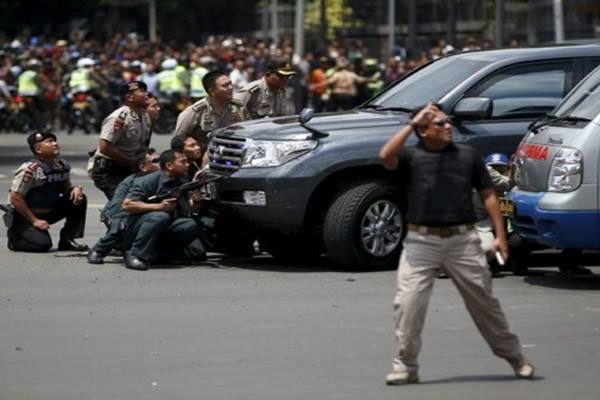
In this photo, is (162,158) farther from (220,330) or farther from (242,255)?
(220,330)

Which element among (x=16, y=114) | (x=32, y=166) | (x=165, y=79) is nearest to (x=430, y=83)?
(x=32, y=166)

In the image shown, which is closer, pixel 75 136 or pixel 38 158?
pixel 38 158

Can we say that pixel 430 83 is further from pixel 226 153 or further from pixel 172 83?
pixel 172 83

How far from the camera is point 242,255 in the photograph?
1509 centimetres

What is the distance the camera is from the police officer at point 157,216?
13.8 m

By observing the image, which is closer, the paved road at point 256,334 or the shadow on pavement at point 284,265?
the paved road at point 256,334

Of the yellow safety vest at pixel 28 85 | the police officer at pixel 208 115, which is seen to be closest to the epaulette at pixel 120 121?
the police officer at pixel 208 115

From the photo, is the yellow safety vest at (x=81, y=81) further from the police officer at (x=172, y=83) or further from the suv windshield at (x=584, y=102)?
the suv windshield at (x=584, y=102)

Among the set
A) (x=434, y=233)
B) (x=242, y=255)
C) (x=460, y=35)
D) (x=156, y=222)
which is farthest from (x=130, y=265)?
(x=460, y=35)

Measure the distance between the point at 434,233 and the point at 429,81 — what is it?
5.56 m

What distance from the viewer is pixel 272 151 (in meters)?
13.6

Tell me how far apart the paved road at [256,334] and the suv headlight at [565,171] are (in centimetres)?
77

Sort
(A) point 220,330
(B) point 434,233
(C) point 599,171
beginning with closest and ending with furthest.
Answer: (B) point 434,233, (A) point 220,330, (C) point 599,171

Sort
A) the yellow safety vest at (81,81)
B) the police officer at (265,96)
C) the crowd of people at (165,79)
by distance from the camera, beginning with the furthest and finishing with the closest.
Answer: the crowd of people at (165,79) < the yellow safety vest at (81,81) < the police officer at (265,96)
